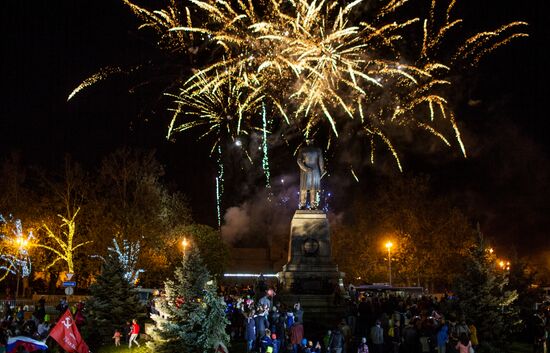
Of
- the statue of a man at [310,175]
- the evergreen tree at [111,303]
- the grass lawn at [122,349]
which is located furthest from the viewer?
the statue of a man at [310,175]

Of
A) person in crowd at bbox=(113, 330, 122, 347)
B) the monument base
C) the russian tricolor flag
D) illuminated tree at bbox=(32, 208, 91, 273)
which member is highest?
illuminated tree at bbox=(32, 208, 91, 273)

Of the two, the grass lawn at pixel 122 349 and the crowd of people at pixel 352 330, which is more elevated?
the crowd of people at pixel 352 330

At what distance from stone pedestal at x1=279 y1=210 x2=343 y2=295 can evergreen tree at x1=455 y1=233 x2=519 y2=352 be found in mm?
6678

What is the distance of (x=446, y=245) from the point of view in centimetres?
4691

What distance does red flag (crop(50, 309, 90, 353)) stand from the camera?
15.7 metres

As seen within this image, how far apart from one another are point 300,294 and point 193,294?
9.43 m

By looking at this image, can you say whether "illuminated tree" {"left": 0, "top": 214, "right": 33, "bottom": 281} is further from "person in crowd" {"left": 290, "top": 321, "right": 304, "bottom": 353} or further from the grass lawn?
"person in crowd" {"left": 290, "top": 321, "right": 304, "bottom": 353}

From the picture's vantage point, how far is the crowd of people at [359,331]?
1683cm

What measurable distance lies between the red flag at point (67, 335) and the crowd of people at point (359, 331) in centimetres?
487

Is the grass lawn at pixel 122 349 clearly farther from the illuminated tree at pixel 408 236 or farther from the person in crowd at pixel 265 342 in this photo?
the illuminated tree at pixel 408 236

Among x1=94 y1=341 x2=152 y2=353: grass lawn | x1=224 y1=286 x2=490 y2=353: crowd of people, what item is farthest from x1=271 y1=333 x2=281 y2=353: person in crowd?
x1=94 y1=341 x2=152 y2=353: grass lawn

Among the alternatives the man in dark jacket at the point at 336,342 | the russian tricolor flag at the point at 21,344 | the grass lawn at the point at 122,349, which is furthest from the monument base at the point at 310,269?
the russian tricolor flag at the point at 21,344

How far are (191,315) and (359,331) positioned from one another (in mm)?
7147

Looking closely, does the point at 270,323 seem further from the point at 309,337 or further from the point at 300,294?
the point at 300,294
